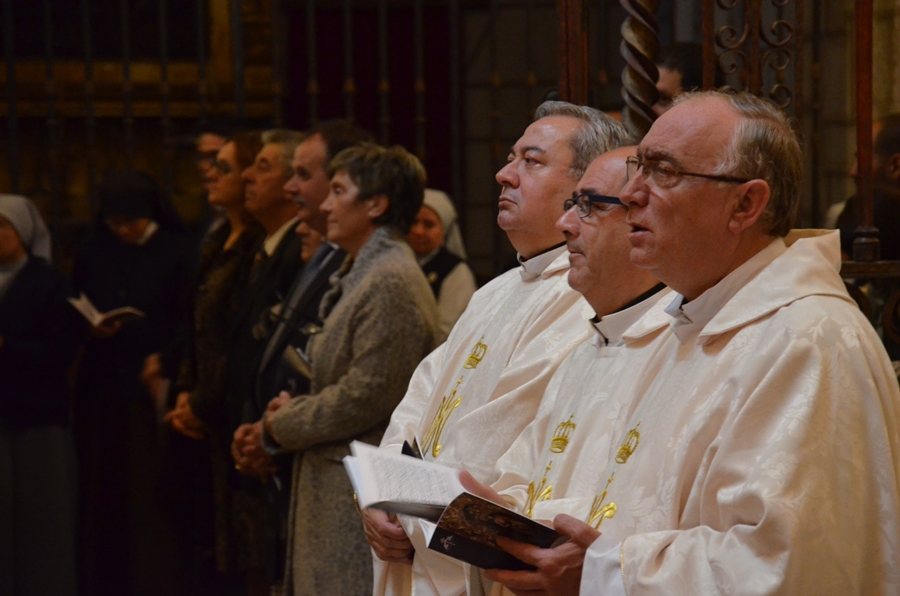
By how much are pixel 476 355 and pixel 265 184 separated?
1.94 metres

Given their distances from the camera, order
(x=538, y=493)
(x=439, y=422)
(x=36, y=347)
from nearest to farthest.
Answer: (x=538, y=493), (x=439, y=422), (x=36, y=347)

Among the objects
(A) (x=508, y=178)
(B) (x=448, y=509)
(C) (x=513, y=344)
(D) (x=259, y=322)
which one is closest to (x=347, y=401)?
(D) (x=259, y=322)

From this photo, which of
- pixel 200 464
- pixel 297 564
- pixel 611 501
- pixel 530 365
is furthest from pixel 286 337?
pixel 611 501

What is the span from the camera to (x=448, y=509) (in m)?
1.99

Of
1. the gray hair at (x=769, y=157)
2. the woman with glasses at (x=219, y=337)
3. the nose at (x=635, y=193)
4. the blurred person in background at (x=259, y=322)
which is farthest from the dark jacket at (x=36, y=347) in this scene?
the gray hair at (x=769, y=157)

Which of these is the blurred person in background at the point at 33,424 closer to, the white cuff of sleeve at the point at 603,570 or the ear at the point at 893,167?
the ear at the point at 893,167

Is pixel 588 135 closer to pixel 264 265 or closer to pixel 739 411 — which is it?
pixel 739 411

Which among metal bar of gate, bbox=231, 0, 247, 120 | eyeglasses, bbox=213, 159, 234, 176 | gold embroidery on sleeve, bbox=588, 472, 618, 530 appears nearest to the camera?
gold embroidery on sleeve, bbox=588, 472, 618, 530

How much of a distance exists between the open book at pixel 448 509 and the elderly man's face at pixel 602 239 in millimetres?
578

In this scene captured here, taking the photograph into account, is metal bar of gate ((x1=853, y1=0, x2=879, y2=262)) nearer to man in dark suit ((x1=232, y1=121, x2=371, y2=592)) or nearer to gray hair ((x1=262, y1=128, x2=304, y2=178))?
man in dark suit ((x1=232, y1=121, x2=371, y2=592))

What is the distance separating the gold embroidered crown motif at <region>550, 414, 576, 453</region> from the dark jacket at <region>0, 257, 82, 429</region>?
3020 mm

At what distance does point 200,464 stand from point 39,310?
91 cm

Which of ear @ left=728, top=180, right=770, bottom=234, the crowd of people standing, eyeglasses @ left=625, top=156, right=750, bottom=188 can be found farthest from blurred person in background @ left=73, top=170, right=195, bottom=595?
ear @ left=728, top=180, right=770, bottom=234

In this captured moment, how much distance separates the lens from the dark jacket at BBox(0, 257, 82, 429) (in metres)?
4.89
